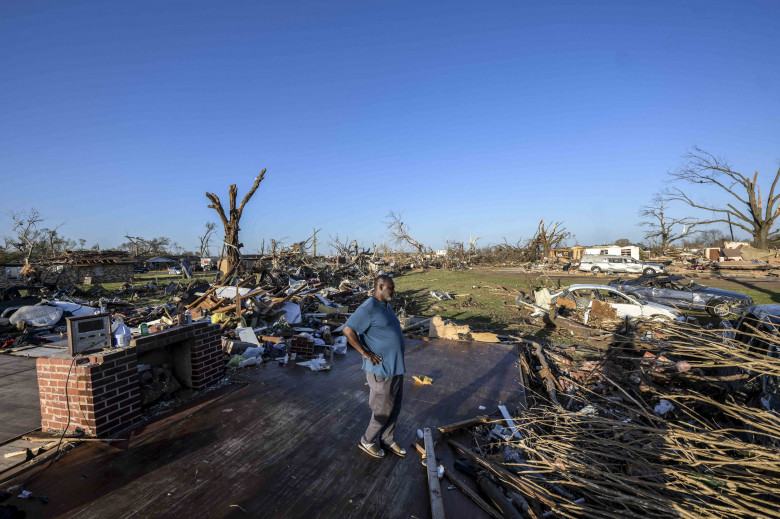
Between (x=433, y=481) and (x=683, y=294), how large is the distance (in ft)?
44.2

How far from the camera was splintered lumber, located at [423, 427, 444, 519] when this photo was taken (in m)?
2.39

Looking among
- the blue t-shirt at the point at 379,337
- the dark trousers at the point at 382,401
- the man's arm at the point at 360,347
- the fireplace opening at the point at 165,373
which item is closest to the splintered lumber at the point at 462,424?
the dark trousers at the point at 382,401

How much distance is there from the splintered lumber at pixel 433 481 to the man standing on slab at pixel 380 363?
271 mm

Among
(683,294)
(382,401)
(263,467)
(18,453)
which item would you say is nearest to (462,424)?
(382,401)

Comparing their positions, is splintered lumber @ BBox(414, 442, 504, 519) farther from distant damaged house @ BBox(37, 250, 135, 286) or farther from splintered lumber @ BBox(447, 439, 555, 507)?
distant damaged house @ BBox(37, 250, 135, 286)

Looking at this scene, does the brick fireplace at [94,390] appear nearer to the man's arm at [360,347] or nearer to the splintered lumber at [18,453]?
the splintered lumber at [18,453]

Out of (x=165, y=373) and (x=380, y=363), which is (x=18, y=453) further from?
(x=380, y=363)

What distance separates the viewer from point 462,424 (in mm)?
3709

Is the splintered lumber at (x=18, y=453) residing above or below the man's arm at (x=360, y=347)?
below

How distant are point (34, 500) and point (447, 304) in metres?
13.3

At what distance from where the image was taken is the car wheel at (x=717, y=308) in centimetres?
1041

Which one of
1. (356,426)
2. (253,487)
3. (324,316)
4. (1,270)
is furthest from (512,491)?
(1,270)

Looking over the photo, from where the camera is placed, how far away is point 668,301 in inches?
464

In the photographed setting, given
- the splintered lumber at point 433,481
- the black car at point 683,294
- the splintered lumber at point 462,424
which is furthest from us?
the black car at point 683,294
